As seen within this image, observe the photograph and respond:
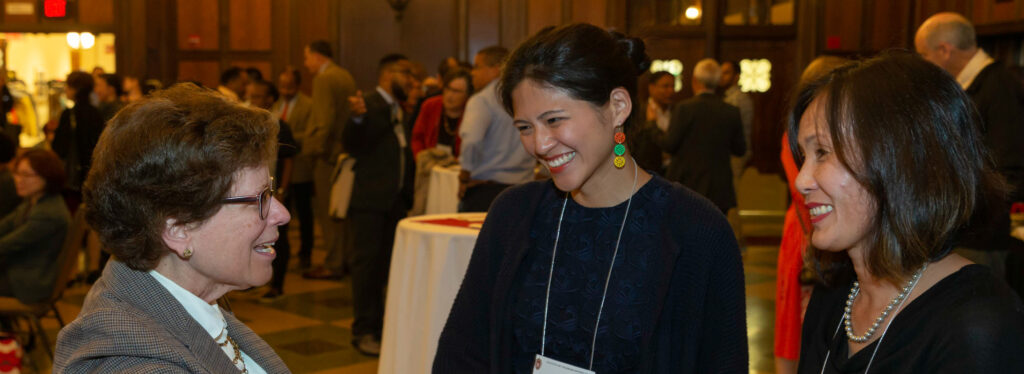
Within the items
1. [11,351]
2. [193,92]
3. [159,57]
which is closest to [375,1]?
[159,57]

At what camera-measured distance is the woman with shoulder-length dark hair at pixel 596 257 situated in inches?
77.9

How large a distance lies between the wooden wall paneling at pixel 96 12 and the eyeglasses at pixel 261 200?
11.8m

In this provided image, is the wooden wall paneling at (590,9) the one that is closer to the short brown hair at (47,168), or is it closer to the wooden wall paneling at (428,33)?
the wooden wall paneling at (428,33)

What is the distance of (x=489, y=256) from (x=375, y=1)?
10116 mm

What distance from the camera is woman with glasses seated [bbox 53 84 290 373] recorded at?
137cm

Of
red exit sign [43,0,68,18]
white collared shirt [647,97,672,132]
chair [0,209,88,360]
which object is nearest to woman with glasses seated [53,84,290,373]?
chair [0,209,88,360]

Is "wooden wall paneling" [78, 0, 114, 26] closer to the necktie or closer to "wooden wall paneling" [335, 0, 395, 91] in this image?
"wooden wall paneling" [335, 0, 395, 91]

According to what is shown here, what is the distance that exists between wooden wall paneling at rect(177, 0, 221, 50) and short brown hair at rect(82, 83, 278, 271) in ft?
37.5

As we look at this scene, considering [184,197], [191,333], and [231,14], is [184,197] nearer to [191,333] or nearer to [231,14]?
[191,333]

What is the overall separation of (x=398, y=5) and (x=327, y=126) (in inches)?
184

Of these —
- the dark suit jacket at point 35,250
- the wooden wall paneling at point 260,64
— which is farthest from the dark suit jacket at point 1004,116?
the wooden wall paneling at point 260,64

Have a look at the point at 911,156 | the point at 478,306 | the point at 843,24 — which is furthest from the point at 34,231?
the point at 843,24

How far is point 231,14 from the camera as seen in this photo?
12.2 meters

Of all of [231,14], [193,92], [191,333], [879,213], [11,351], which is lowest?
[11,351]
